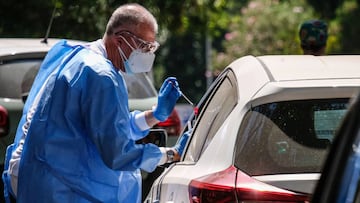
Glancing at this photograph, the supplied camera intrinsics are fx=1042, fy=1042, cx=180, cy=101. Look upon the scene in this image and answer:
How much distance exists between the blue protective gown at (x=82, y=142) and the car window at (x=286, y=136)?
675 millimetres

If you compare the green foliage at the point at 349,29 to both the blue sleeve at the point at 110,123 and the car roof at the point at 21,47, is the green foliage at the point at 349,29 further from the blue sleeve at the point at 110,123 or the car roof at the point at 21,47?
the blue sleeve at the point at 110,123

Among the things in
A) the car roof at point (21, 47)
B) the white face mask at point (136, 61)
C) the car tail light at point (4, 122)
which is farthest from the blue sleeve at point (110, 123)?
the car roof at point (21, 47)

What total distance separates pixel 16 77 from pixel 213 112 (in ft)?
10.7

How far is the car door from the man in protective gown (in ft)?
6.29

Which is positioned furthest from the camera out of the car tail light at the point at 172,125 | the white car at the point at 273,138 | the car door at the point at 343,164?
the car tail light at the point at 172,125

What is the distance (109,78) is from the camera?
481 centimetres

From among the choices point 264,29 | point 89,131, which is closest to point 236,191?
point 89,131

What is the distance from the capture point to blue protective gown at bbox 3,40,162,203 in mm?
4781

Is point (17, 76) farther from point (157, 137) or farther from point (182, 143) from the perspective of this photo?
point (182, 143)

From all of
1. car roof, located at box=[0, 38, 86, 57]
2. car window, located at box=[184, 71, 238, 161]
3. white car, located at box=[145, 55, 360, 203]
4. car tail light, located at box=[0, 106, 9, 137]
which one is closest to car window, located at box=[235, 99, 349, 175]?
white car, located at box=[145, 55, 360, 203]

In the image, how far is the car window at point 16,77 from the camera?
26.2 ft

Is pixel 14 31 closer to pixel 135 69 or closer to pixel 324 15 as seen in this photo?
pixel 135 69

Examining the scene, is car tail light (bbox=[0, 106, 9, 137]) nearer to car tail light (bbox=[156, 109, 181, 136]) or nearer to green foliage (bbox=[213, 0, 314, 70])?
car tail light (bbox=[156, 109, 181, 136])

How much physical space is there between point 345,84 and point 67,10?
7.58 m
